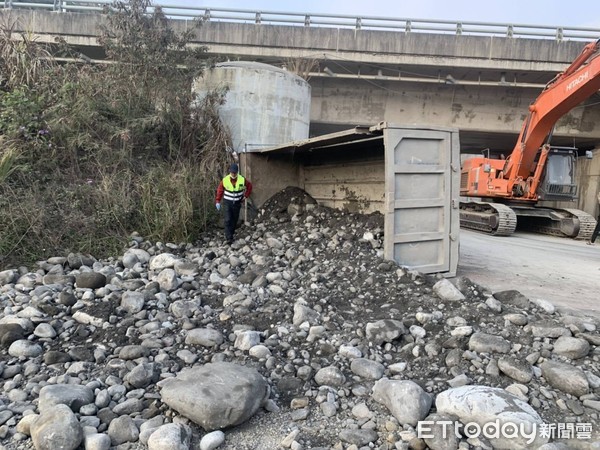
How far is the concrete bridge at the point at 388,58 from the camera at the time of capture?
41.9 feet

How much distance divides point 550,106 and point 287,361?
1067 cm

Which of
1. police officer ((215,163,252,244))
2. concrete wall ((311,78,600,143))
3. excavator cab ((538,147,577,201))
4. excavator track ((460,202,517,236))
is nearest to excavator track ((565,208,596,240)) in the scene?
excavator cab ((538,147,577,201))

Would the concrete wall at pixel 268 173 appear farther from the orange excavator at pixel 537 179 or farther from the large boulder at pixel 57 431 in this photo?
the orange excavator at pixel 537 179

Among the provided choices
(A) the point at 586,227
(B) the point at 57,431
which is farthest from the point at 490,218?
(B) the point at 57,431

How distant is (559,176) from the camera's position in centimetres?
1228

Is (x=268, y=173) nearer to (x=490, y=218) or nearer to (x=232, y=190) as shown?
(x=232, y=190)

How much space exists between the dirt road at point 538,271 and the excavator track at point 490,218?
5.96ft

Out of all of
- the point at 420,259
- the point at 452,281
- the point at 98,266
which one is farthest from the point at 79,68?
the point at 452,281

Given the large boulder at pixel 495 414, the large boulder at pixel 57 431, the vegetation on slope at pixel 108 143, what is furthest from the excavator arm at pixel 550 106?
the large boulder at pixel 57 431

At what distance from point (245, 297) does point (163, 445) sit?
2.08 metres

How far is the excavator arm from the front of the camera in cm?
979

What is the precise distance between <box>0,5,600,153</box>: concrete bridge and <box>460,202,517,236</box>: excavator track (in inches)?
116

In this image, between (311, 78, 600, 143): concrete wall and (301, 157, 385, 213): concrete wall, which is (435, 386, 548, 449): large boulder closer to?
(301, 157, 385, 213): concrete wall

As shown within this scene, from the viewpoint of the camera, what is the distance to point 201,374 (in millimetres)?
2803
